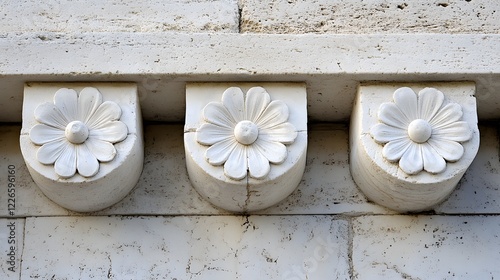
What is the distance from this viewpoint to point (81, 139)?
269 centimetres

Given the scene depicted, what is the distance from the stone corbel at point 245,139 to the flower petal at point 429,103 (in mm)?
315

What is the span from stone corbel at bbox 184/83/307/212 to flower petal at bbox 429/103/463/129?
354mm

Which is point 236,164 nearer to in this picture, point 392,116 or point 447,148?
Answer: point 392,116

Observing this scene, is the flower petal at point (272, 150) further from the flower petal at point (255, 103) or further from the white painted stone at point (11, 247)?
the white painted stone at point (11, 247)

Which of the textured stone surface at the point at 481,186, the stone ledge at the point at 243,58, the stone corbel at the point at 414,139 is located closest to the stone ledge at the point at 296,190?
the textured stone surface at the point at 481,186

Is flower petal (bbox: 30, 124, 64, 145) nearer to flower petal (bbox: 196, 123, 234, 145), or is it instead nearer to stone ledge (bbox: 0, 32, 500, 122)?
stone ledge (bbox: 0, 32, 500, 122)

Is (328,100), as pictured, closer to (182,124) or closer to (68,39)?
(182,124)

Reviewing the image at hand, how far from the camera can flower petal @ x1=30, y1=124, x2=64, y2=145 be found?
270 centimetres

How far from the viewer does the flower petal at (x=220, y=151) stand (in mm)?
2672

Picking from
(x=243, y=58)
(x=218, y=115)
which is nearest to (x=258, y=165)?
(x=218, y=115)

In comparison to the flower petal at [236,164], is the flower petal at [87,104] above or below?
above

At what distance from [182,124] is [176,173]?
5.9 inches

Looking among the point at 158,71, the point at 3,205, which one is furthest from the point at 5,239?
the point at 158,71

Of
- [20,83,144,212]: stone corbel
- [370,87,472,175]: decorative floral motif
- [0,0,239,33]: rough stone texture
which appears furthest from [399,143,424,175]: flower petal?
[20,83,144,212]: stone corbel
